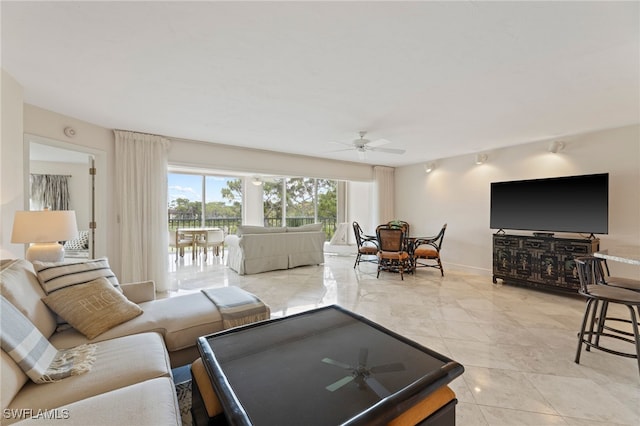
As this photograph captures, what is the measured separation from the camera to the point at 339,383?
3.85ft

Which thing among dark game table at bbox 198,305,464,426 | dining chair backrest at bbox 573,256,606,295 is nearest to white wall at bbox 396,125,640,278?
dining chair backrest at bbox 573,256,606,295

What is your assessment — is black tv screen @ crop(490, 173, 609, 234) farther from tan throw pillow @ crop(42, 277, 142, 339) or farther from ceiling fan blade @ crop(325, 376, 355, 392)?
tan throw pillow @ crop(42, 277, 142, 339)

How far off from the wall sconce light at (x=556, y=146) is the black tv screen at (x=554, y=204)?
A: 0.51m

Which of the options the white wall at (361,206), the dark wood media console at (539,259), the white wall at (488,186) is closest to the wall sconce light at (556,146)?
the white wall at (488,186)

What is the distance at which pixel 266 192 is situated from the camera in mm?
8727

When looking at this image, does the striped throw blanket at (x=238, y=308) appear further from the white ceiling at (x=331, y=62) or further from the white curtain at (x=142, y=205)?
the white curtain at (x=142, y=205)

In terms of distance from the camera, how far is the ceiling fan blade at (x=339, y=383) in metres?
1.14

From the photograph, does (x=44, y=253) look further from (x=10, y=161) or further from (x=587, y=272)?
(x=587, y=272)


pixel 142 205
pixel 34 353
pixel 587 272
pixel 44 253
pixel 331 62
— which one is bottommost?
pixel 34 353

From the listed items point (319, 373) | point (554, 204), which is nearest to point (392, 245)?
point (554, 204)

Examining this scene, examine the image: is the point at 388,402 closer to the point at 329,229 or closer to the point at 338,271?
the point at 338,271

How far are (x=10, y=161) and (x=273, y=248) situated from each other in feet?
11.9

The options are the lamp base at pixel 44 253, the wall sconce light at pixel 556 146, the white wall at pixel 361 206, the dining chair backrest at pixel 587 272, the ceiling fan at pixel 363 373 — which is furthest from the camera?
the white wall at pixel 361 206

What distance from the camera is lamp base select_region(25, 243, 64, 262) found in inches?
90.5
